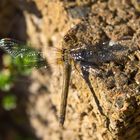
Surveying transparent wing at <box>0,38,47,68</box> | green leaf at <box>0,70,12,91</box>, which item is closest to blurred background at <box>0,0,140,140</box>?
green leaf at <box>0,70,12,91</box>

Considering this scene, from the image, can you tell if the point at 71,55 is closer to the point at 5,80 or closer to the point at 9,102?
the point at 5,80

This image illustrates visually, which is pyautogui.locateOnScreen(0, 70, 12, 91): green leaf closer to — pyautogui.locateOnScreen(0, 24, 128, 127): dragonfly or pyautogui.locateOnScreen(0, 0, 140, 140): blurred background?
pyautogui.locateOnScreen(0, 0, 140, 140): blurred background

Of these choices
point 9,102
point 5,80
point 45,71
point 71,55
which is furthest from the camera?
point 9,102

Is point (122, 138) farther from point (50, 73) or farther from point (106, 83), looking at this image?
point (50, 73)

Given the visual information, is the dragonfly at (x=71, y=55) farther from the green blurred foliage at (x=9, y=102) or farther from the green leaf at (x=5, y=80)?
the green blurred foliage at (x=9, y=102)

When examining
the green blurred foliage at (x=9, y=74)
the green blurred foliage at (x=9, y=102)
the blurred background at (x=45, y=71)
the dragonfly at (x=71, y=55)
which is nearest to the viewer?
the dragonfly at (x=71, y=55)

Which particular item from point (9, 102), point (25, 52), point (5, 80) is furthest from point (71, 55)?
point (9, 102)

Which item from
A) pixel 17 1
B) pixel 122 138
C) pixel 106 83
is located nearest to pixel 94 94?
pixel 106 83

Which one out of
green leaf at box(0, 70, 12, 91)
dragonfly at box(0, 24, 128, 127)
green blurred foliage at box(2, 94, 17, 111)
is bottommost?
green blurred foliage at box(2, 94, 17, 111)

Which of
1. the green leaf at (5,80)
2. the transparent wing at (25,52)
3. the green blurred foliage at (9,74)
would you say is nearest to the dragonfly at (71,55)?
the transparent wing at (25,52)
